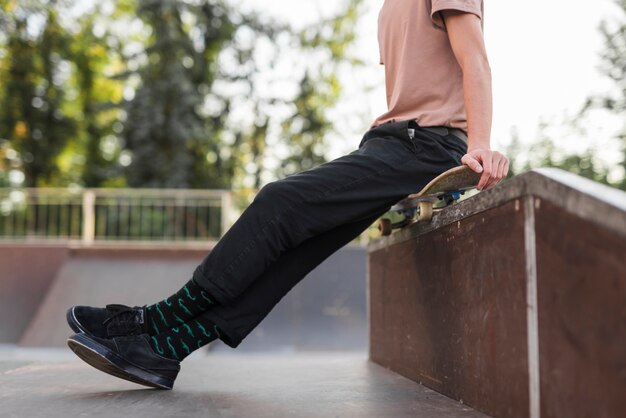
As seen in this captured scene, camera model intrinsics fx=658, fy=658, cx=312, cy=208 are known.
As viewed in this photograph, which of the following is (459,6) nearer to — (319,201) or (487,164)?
(487,164)

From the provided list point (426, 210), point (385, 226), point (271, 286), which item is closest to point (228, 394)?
point (271, 286)

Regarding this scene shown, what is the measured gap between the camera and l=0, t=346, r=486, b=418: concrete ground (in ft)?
5.15

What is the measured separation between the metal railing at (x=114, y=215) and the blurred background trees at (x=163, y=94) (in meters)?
3.14

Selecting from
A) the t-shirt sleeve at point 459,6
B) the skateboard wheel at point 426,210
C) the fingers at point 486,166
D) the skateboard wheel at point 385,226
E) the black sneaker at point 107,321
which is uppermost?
the t-shirt sleeve at point 459,6

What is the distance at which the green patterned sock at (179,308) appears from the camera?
1.89 meters

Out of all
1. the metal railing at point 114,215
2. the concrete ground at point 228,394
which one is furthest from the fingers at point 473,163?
the metal railing at point 114,215

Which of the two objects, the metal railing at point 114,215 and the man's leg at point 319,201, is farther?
the metal railing at point 114,215

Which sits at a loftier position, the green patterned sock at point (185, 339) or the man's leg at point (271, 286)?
the man's leg at point (271, 286)

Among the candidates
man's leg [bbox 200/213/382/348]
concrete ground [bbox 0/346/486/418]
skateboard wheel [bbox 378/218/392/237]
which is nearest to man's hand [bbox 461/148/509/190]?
man's leg [bbox 200/213/382/348]

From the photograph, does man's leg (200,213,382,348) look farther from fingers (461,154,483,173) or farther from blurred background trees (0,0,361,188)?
blurred background trees (0,0,361,188)

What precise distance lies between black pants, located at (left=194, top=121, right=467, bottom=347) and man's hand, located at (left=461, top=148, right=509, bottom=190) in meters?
0.22

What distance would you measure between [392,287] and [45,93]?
15755 millimetres

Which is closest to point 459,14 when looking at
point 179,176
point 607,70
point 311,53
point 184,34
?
point 607,70

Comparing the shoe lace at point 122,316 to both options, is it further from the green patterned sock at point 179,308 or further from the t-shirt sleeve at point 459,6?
the t-shirt sleeve at point 459,6
